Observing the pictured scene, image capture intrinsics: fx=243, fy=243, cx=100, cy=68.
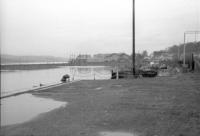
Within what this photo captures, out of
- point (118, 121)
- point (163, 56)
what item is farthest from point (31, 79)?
point (163, 56)

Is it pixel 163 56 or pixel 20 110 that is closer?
pixel 20 110

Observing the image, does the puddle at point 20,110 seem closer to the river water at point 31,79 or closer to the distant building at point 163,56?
the river water at point 31,79

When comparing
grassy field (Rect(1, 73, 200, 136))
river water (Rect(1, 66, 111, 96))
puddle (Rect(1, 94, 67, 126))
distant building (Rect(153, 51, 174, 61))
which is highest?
distant building (Rect(153, 51, 174, 61))

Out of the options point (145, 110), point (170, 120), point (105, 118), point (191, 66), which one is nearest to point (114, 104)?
point (145, 110)

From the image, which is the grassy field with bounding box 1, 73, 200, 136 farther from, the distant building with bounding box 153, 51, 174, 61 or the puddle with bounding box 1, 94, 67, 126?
the distant building with bounding box 153, 51, 174, 61

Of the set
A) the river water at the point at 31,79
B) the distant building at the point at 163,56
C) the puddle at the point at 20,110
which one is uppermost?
the distant building at the point at 163,56

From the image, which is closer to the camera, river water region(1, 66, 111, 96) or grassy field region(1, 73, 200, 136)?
grassy field region(1, 73, 200, 136)

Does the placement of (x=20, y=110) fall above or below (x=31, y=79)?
above

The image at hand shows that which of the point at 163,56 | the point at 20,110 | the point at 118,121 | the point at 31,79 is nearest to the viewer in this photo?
the point at 118,121

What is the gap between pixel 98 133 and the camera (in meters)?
5.90

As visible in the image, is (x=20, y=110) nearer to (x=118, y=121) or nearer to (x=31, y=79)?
(x=118, y=121)

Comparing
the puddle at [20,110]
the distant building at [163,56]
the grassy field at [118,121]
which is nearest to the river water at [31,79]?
the puddle at [20,110]

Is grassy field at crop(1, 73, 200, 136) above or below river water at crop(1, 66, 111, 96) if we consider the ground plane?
above

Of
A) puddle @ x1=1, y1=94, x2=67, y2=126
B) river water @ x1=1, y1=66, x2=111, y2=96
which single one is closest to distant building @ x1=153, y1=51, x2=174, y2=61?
river water @ x1=1, y1=66, x2=111, y2=96
